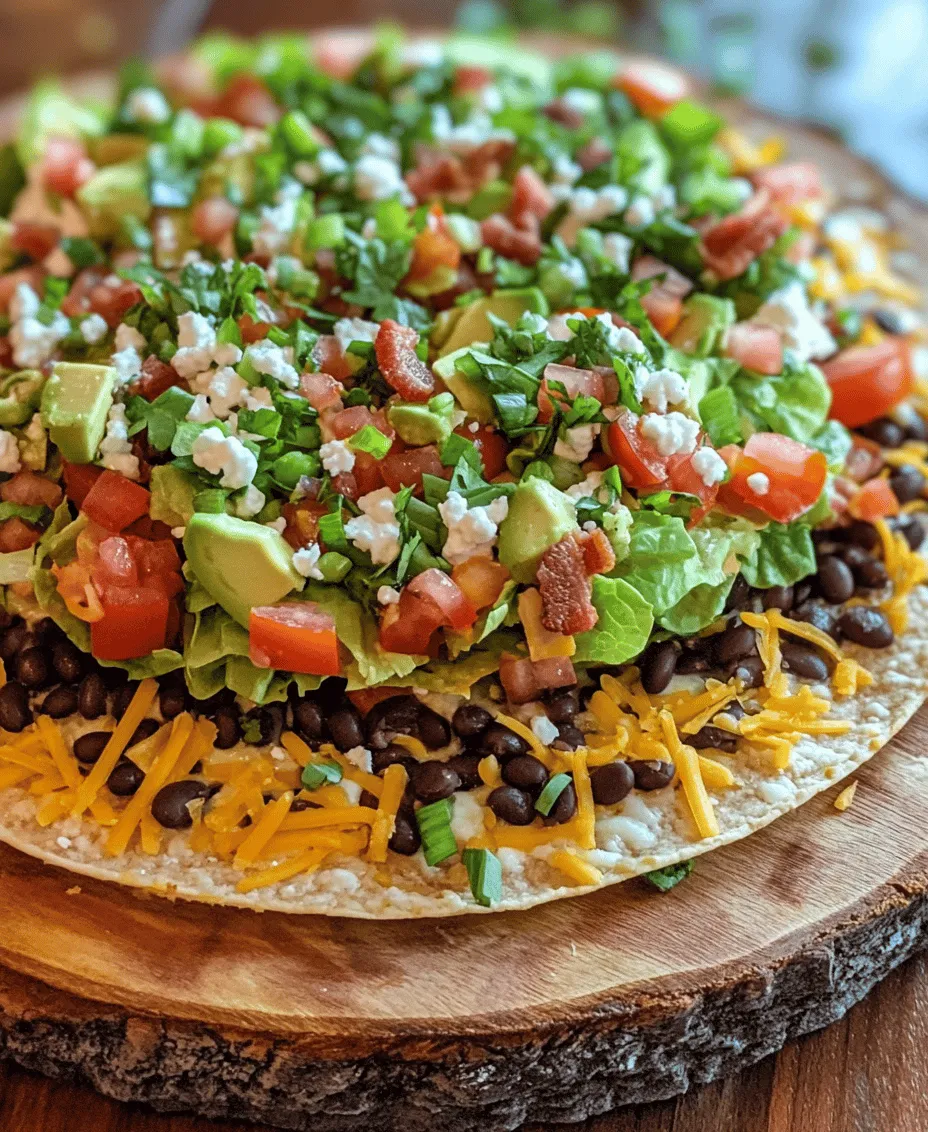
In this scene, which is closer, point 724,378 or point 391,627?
point 391,627

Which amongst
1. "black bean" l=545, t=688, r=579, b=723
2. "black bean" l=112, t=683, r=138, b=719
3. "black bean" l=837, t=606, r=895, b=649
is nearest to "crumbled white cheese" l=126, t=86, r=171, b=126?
"black bean" l=112, t=683, r=138, b=719

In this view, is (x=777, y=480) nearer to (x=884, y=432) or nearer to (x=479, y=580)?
(x=884, y=432)

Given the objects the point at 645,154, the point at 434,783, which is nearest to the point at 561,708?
the point at 434,783

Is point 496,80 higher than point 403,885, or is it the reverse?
point 496,80

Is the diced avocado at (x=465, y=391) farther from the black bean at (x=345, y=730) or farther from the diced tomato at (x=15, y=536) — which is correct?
the diced tomato at (x=15, y=536)

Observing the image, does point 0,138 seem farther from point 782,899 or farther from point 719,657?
point 782,899

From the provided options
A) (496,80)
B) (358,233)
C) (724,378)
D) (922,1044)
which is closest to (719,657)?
(724,378)

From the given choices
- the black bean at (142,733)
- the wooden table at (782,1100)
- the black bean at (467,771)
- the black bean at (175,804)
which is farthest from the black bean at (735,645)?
the black bean at (142,733)
